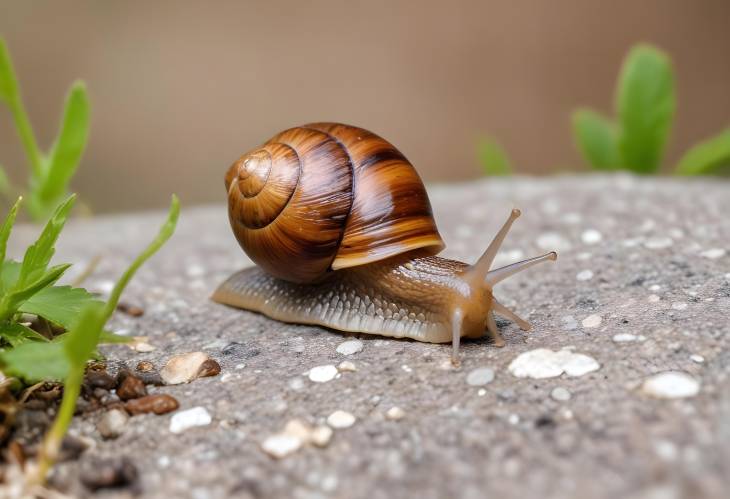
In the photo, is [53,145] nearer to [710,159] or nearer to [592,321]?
[592,321]

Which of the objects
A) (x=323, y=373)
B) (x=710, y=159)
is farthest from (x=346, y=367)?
(x=710, y=159)

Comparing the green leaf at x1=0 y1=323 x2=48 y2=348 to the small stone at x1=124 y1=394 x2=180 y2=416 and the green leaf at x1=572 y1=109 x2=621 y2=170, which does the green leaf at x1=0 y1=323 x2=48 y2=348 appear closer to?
the small stone at x1=124 y1=394 x2=180 y2=416

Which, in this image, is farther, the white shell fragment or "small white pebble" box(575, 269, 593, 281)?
"small white pebble" box(575, 269, 593, 281)

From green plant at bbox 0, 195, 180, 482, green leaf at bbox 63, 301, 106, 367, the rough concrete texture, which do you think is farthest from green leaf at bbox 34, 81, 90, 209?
green leaf at bbox 63, 301, 106, 367

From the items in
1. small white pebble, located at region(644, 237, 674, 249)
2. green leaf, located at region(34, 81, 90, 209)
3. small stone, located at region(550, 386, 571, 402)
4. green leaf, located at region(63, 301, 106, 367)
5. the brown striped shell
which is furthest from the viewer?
green leaf, located at region(34, 81, 90, 209)

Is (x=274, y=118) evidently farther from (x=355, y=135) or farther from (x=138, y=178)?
(x=355, y=135)

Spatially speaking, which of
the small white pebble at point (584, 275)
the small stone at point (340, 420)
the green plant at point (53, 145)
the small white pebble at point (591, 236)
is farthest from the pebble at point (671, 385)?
the green plant at point (53, 145)

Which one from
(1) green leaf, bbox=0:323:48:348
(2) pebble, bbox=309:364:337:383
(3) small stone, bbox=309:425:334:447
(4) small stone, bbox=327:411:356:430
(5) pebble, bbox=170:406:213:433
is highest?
(1) green leaf, bbox=0:323:48:348
